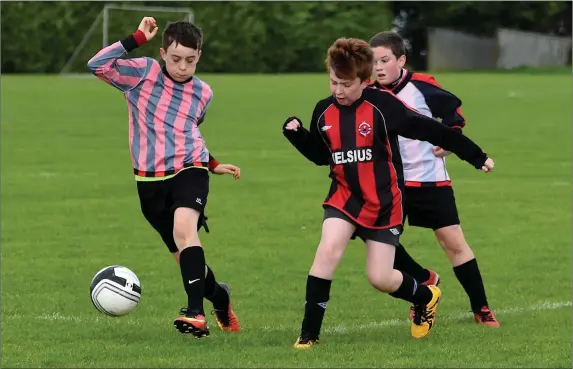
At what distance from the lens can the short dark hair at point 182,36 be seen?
22.8ft

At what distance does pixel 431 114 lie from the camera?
735cm

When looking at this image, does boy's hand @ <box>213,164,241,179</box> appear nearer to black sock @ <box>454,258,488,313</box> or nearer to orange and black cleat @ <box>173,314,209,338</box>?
orange and black cleat @ <box>173,314,209,338</box>

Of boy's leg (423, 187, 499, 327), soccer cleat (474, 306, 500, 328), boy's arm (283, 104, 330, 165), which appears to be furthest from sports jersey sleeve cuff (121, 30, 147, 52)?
soccer cleat (474, 306, 500, 328)

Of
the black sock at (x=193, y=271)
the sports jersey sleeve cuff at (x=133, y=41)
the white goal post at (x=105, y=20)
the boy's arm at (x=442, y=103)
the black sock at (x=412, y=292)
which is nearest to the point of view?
the black sock at (x=193, y=271)

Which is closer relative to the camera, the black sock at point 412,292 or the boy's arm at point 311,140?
the boy's arm at point 311,140

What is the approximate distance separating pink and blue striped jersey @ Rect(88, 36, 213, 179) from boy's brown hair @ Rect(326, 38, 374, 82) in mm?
1032

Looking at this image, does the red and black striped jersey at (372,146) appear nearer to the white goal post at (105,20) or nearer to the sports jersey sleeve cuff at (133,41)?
the sports jersey sleeve cuff at (133,41)

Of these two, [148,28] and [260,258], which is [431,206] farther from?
[260,258]

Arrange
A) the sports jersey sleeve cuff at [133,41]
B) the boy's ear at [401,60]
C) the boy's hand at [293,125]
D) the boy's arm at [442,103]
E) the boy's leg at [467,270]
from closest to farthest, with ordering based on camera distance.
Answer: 1. the boy's hand at [293,125]
2. the sports jersey sleeve cuff at [133,41]
3. the boy's arm at [442,103]
4. the boy's ear at [401,60]
5. the boy's leg at [467,270]

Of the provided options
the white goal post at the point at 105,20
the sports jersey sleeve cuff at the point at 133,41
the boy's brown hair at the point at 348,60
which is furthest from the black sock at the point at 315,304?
the white goal post at the point at 105,20

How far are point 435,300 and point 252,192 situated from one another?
7339 millimetres

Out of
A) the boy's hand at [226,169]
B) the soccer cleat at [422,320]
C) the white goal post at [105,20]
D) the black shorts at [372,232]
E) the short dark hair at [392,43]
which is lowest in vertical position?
the white goal post at [105,20]

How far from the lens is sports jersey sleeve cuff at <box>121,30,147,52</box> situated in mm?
7105

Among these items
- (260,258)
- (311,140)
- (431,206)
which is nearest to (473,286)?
(431,206)
